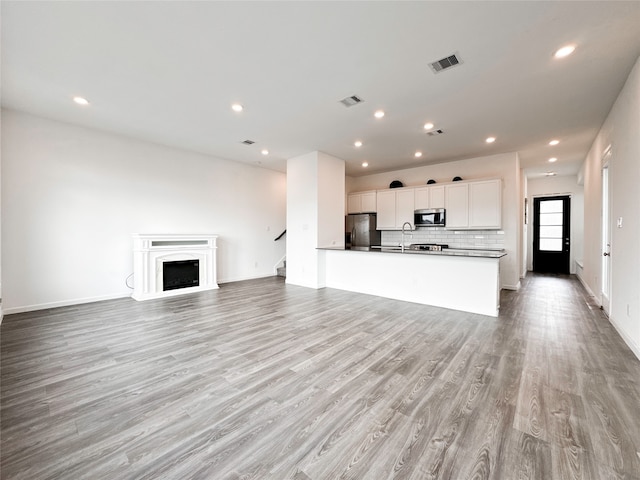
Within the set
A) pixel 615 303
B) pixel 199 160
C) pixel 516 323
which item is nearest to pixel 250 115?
pixel 199 160

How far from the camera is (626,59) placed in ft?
8.73

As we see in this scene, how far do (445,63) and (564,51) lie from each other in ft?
3.58

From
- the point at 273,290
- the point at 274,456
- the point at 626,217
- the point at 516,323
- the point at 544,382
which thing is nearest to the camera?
the point at 274,456

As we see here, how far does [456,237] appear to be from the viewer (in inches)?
255

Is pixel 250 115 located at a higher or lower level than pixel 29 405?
higher

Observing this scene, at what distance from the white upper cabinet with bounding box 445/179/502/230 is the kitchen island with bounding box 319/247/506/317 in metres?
1.21

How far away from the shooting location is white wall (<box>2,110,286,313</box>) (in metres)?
4.02

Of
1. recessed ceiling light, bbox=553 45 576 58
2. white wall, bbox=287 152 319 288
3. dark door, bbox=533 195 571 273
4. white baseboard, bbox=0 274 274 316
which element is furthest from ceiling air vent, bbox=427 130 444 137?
dark door, bbox=533 195 571 273

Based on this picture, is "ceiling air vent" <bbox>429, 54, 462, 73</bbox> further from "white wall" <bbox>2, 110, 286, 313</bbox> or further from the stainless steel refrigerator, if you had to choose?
"white wall" <bbox>2, 110, 286, 313</bbox>

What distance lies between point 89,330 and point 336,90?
445 cm

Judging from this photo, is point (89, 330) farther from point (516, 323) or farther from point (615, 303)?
point (615, 303)

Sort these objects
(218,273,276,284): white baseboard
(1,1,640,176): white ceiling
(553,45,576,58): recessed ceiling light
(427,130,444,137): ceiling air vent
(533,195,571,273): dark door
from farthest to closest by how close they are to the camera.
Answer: (533,195,571,273): dark door
(218,273,276,284): white baseboard
(427,130,444,137): ceiling air vent
(553,45,576,58): recessed ceiling light
(1,1,640,176): white ceiling

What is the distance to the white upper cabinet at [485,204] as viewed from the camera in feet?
18.3

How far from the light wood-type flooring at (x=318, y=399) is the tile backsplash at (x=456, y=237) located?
8.35 ft
